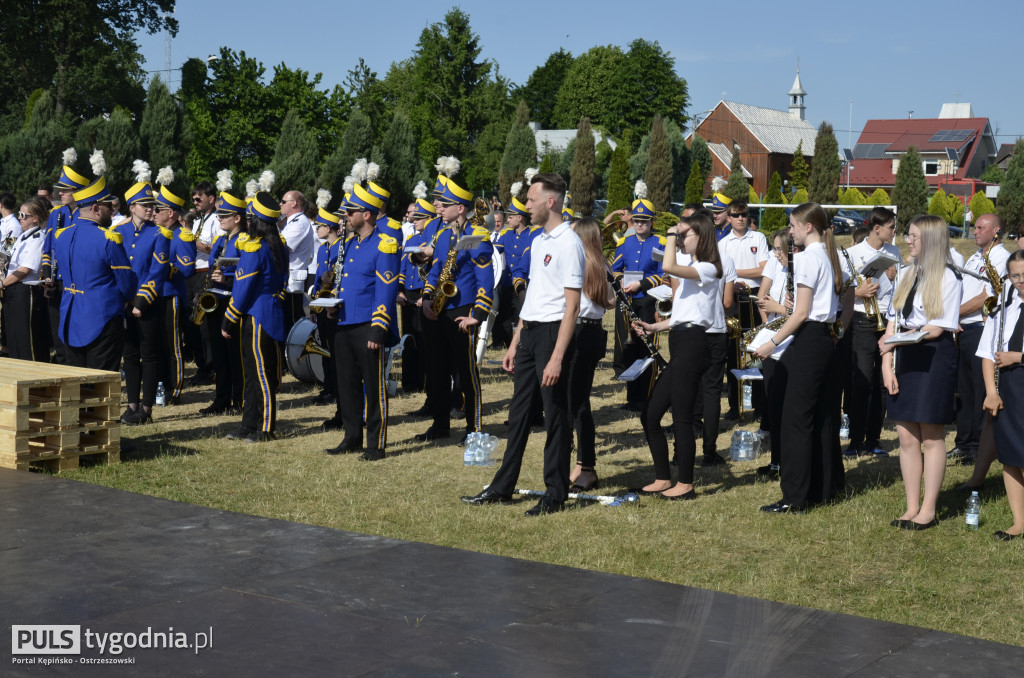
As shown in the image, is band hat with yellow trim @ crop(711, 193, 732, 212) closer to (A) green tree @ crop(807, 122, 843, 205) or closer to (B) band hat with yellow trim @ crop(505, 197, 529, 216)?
(B) band hat with yellow trim @ crop(505, 197, 529, 216)

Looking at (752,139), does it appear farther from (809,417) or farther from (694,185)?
(809,417)

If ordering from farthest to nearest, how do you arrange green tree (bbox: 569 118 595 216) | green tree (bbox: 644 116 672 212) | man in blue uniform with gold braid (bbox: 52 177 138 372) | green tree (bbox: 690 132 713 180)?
1. green tree (bbox: 690 132 713 180)
2. green tree (bbox: 644 116 672 212)
3. green tree (bbox: 569 118 595 216)
4. man in blue uniform with gold braid (bbox: 52 177 138 372)

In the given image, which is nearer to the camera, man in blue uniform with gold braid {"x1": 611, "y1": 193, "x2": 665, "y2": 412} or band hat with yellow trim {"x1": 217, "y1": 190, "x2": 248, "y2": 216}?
band hat with yellow trim {"x1": 217, "y1": 190, "x2": 248, "y2": 216}

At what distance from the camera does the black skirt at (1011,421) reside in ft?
22.6

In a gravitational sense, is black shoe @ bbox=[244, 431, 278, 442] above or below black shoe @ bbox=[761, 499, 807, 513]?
above

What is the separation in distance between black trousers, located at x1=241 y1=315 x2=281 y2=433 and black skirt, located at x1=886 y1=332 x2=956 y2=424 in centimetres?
529

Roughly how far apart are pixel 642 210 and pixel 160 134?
33071 millimetres

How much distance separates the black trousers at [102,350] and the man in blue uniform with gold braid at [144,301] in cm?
94

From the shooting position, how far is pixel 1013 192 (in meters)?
41.2

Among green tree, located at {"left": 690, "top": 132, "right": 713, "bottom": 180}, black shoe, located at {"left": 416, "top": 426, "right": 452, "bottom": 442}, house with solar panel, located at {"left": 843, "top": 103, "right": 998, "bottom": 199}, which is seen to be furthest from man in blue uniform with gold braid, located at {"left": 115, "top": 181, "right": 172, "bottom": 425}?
house with solar panel, located at {"left": 843, "top": 103, "right": 998, "bottom": 199}

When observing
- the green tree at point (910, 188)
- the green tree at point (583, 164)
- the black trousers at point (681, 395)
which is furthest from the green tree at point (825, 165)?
the black trousers at point (681, 395)

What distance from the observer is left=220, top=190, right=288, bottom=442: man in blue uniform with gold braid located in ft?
33.1

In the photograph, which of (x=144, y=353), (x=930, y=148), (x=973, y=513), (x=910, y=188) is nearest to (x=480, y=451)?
(x=973, y=513)

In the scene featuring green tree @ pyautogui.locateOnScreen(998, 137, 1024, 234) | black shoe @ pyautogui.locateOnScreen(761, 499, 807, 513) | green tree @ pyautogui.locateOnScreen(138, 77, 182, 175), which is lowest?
black shoe @ pyautogui.locateOnScreen(761, 499, 807, 513)
